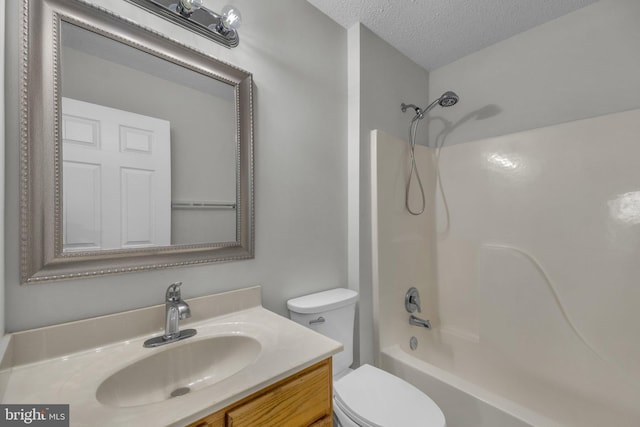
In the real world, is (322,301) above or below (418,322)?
above

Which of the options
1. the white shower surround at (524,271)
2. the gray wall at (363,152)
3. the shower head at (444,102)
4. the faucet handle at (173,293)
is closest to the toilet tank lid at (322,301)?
the gray wall at (363,152)

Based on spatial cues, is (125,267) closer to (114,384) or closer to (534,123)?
(114,384)

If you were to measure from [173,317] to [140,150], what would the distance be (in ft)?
2.01

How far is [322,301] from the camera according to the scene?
1.37 m

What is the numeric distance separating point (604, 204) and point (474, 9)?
133 cm

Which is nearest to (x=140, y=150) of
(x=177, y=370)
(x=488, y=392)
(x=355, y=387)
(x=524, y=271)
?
(x=177, y=370)

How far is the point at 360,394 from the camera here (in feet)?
3.93

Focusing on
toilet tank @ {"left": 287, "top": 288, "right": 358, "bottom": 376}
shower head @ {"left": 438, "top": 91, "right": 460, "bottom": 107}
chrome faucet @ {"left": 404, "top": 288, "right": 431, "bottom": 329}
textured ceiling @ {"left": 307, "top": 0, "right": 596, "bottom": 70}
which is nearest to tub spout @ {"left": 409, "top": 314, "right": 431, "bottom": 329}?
chrome faucet @ {"left": 404, "top": 288, "right": 431, "bottom": 329}

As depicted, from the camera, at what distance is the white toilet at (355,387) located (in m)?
1.07

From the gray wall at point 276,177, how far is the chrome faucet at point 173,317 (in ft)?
0.29

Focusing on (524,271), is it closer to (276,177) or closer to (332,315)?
(332,315)

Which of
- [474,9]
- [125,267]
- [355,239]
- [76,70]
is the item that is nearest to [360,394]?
[355,239]

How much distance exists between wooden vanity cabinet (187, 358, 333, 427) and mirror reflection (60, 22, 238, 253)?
0.64 metres

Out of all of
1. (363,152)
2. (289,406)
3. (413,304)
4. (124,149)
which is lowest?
(413,304)
